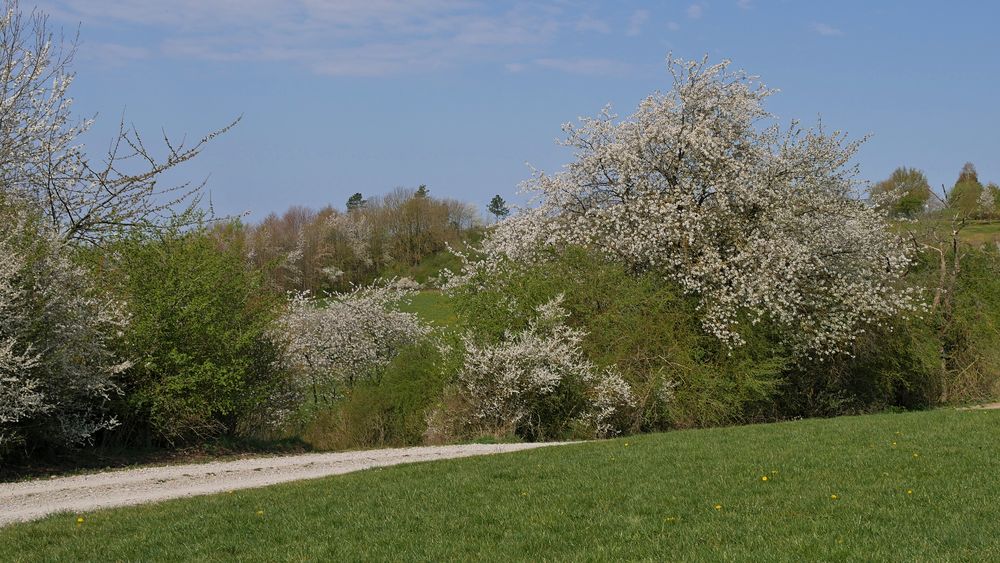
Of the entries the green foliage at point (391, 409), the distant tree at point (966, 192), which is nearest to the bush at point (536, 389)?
the green foliage at point (391, 409)

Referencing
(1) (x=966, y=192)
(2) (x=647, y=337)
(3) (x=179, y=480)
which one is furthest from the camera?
(1) (x=966, y=192)

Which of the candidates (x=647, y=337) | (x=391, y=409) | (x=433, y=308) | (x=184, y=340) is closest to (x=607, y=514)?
(x=184, y=340)

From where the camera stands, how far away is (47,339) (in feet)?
46.0

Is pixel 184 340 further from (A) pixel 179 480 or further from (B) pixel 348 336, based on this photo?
(B) pixel 348 336

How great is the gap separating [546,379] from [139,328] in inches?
329

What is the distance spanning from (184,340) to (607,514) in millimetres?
11408

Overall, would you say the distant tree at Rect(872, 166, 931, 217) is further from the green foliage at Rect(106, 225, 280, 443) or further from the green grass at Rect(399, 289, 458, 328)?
the green foliage at Rect(106, 225, 280, 443)

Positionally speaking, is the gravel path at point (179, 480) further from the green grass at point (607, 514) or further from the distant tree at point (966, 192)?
the distant tree at point (966, 192)

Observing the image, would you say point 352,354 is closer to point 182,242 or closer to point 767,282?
point 182,242

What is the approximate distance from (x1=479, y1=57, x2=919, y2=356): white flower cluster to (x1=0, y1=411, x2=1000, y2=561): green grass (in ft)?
33.5

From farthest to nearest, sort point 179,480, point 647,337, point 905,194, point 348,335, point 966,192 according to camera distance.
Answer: point 966,192 < point 348,335 < point 905,194 < point 647,337 < point 179,480

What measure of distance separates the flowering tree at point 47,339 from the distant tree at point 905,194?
21597 millimetres

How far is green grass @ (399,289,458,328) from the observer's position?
77.6 ft

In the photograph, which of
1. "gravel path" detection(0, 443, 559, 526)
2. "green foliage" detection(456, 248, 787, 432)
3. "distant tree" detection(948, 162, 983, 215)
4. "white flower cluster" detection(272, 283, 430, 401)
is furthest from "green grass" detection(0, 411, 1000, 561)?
"distant tree" detection(948, 162, 983, 215)
